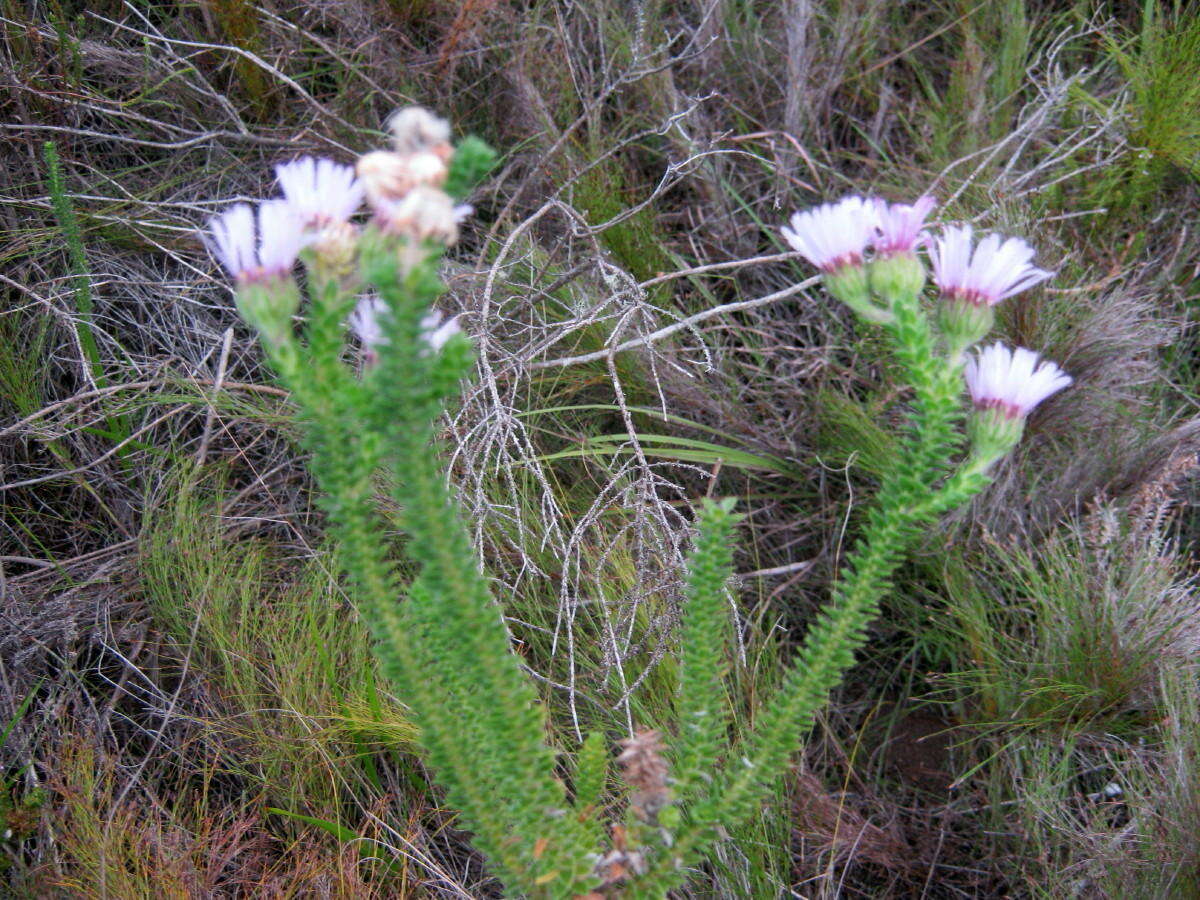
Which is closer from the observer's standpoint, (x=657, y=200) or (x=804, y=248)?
(x=804, y=248)

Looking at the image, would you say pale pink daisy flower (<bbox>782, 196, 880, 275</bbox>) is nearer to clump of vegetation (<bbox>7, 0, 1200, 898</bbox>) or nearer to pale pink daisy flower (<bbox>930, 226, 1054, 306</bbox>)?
pale pink daisy flower (<bbox>930, 226, 1054, 306</bbox>)

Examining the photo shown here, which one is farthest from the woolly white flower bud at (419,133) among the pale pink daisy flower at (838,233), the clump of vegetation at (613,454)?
the clump of vegetation at (613,454)

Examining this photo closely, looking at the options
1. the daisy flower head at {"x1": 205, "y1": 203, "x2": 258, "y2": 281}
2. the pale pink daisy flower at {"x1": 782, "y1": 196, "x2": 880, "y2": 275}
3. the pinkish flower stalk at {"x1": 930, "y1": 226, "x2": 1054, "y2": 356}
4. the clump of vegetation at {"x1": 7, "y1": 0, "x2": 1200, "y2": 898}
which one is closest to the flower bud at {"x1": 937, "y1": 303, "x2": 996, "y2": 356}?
the pinkish flower stalk at {"x1": 930, "y1": 226, "x2": 1054, "y2": 356}

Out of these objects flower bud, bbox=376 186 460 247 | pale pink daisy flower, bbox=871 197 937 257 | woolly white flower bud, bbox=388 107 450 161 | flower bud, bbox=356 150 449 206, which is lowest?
flower bud, bbox=376 186 460 247

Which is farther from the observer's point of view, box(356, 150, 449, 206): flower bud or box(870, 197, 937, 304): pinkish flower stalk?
box(870, 197, 937, 304): pinkish flower stalk

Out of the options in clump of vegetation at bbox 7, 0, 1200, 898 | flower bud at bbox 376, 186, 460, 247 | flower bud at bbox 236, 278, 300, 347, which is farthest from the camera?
clump of vegetation at bbox 7, 0, 1200, 898

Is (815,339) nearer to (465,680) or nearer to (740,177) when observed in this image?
(740,177)

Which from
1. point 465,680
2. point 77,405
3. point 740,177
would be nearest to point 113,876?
point 465,680
